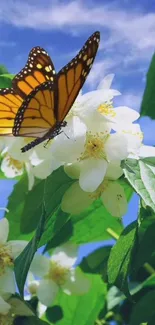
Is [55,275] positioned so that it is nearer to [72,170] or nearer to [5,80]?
[5,80]

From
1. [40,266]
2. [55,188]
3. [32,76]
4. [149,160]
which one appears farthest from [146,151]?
[40,266]

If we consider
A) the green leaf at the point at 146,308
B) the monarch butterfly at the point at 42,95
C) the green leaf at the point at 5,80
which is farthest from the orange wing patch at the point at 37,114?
the green leaf at the point at 146,308

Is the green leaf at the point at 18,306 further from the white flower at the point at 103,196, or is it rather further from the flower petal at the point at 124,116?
A: the flower petal at the point at 124,116

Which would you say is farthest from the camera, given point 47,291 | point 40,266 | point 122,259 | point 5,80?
point 47,291

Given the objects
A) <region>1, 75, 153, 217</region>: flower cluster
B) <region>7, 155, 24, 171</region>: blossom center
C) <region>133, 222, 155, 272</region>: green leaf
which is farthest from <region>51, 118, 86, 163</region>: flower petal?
<region>7, 155, 24, 171</region>: blossom center

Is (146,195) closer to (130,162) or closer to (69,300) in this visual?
(130,162)

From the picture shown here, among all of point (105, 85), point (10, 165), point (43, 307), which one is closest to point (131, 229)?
point (105, 85)

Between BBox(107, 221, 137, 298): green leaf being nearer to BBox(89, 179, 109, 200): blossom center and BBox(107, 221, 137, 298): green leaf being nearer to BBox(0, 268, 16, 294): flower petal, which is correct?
BBox(89, 179, 109, 200): blossom center
